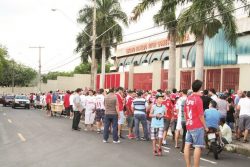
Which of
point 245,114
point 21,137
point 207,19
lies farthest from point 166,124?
point 207,19

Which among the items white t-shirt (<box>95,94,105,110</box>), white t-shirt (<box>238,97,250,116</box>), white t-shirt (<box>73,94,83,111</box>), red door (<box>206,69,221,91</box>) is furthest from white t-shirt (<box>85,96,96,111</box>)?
red door (<box>206,69,221,91</box>)

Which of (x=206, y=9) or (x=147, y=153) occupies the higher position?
(x=206, y=9)

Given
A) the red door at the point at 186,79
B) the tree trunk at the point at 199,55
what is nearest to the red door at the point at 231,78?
the tree trunk at the point at 199,55

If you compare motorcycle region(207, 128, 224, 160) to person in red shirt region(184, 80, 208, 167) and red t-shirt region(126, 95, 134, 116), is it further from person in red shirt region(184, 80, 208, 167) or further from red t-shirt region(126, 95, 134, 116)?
red t-shirt region(126, 95, 134, 116)

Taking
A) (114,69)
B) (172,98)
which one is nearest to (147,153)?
(172,98)

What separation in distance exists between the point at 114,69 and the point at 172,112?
138 feet

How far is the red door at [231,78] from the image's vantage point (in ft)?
94.0

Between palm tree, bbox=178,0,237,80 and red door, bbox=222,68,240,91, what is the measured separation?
3848mm

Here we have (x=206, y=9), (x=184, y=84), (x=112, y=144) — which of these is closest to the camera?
(x=112, y=144)

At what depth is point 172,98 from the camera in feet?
61.2

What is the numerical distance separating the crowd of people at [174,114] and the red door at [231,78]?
8491 millimetres

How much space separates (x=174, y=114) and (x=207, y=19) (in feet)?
25.9

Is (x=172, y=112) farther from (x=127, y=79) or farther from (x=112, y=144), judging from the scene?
(x=127, y=79)

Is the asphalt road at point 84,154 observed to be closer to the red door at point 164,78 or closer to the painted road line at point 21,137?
the painted road line at point 21,137
